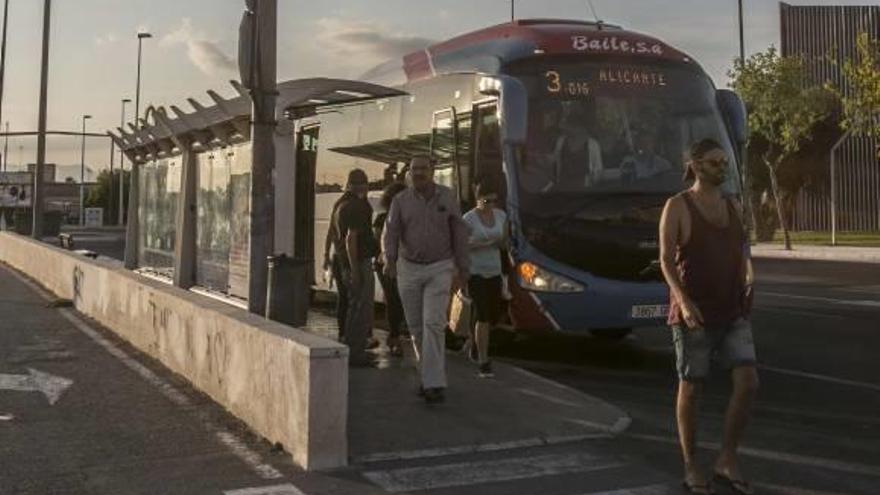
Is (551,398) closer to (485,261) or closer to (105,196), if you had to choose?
(485,261)

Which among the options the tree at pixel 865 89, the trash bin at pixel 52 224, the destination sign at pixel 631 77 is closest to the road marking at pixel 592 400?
the destination sign at pixel 631 77

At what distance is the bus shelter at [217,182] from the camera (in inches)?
451

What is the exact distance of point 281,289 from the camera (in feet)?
28.7

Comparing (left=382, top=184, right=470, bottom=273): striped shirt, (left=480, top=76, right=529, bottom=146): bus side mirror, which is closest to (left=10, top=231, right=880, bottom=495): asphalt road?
(left=382, top=184, right=470, bottom=273): striped shirt

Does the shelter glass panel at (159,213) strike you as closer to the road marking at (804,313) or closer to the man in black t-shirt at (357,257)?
the man in black t-shirt at (357,257)

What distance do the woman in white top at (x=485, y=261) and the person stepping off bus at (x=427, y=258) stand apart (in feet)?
3.54

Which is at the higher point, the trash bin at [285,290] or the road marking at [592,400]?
the trash bin at [285,290]

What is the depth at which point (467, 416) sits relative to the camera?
7000mm

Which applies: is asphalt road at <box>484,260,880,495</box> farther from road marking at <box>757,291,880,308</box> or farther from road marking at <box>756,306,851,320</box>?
road marking at <box>757,291,880,308</box>

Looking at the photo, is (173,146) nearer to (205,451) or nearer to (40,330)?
(40,330)

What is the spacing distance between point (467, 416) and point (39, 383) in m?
4.23

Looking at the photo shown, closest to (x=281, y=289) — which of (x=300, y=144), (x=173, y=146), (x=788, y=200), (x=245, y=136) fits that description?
(x=245, y=136)

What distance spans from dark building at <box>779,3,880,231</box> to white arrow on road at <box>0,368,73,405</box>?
4100 centimetres

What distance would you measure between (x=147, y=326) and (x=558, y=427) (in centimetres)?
529
